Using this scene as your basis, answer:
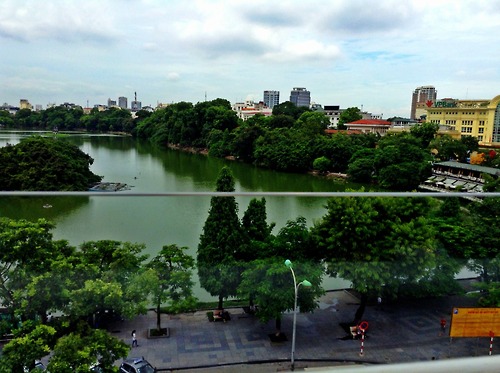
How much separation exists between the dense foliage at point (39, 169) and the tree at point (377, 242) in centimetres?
703

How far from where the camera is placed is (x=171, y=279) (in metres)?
1.48

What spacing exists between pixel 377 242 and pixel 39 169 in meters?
8.30

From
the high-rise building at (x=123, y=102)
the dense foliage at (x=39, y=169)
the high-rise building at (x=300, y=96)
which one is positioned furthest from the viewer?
the high-rise building at (x=123, y=102)

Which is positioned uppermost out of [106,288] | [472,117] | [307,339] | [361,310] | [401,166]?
[472,117]

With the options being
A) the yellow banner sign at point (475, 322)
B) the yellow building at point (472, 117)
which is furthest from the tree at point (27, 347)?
the yellow building at point (472, 117)

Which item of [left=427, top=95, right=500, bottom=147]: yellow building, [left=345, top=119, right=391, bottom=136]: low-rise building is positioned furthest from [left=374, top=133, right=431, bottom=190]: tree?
[left=345, top=119, right=391, bottom=136]: low-rise building

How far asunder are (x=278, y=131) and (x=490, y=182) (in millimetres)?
16830

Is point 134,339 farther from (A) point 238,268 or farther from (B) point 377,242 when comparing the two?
(B) point 377,242

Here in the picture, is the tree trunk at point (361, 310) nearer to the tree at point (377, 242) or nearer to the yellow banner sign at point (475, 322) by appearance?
the tree at point (377, 242)

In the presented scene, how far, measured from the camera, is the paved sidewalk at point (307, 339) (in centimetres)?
122

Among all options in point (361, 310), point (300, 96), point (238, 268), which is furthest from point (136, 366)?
point (300, 96)

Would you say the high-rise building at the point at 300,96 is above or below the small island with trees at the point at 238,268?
above

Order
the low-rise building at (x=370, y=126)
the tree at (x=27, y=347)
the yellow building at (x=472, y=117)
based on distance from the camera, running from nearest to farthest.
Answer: the tree at (x=27, y=347) < the yellow building at (x=472, y=117) < the low-rise building at (x=370, y=126)

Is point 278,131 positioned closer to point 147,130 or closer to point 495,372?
point 147,130
